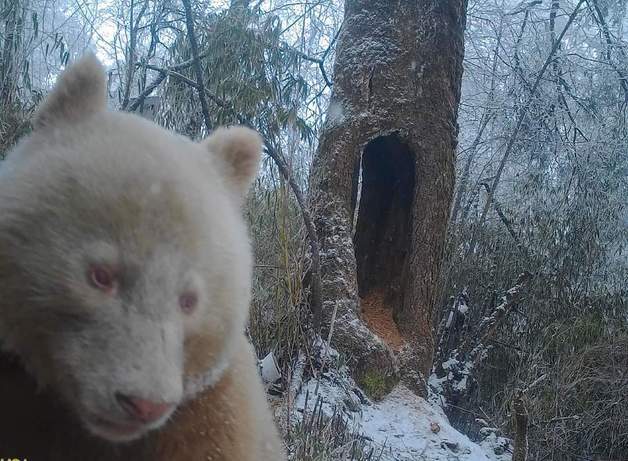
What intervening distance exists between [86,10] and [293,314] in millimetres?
4690

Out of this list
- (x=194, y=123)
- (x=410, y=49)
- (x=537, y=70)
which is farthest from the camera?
(x=537, y=70)

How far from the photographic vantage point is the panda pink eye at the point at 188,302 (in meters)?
1.30

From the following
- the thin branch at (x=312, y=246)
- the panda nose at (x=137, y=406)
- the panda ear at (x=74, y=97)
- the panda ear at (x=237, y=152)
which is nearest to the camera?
the panda nose at (x=137, y=406)

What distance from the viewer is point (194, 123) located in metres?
5.31

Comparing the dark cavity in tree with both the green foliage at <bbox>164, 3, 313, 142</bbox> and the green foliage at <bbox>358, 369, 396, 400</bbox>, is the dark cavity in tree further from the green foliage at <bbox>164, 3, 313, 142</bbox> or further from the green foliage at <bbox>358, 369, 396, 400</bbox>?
the green foliage at <bbox>164, 3, 313, 142</bbox>

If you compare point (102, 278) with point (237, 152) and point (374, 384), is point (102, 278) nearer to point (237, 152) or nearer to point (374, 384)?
point (237, 152)

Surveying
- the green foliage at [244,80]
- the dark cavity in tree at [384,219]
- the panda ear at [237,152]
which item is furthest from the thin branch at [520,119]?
the panda ear at [237,152]

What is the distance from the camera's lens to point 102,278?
47.9 inches

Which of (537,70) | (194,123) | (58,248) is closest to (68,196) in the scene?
(58,248)

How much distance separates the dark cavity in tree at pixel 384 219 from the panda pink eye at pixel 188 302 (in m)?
4.53

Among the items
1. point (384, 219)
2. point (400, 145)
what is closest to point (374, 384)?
point (384, 219)

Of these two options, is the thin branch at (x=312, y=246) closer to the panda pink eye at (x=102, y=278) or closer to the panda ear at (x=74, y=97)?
the panda ear at (x=74, y=97)

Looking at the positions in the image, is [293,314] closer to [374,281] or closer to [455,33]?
[374,281]

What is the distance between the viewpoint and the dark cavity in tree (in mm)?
5922
